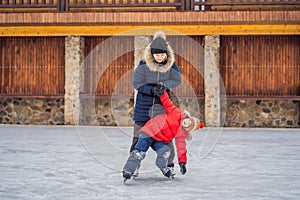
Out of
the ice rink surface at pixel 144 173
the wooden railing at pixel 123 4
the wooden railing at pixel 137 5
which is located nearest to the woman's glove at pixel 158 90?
the ice rink surface at pixel 144 173

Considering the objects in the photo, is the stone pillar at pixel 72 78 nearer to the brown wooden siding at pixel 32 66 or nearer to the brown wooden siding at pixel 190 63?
the brown wooden siding at pixel 32 66

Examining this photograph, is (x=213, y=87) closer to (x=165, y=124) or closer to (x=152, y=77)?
(x=152, y=77)

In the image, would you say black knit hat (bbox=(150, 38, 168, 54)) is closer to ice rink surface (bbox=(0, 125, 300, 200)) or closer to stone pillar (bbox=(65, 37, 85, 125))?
ice rink surface (bbox=(0, 125, 300, 200))

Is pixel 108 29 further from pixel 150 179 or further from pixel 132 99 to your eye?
pixel 150 179

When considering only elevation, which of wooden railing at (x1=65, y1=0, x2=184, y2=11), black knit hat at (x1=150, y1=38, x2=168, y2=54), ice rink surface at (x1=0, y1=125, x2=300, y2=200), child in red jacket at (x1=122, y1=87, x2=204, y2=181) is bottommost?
ice rink surface at (x1=0, y1=125, x2=300, y2=200)

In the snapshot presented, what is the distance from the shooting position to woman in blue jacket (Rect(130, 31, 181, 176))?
5062 mm

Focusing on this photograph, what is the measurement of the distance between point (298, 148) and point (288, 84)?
605cm

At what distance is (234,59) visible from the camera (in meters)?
14.6

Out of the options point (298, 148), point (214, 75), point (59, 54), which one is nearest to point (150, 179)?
point (298, 148)

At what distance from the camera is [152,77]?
5.13 m

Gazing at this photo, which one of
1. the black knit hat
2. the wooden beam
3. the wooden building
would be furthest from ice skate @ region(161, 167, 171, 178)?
the wooden beam

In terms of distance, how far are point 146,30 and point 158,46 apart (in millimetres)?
9281

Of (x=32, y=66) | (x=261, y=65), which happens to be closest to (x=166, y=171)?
(x=261, y=65)

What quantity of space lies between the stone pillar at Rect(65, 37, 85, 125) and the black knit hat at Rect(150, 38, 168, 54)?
989 cm
